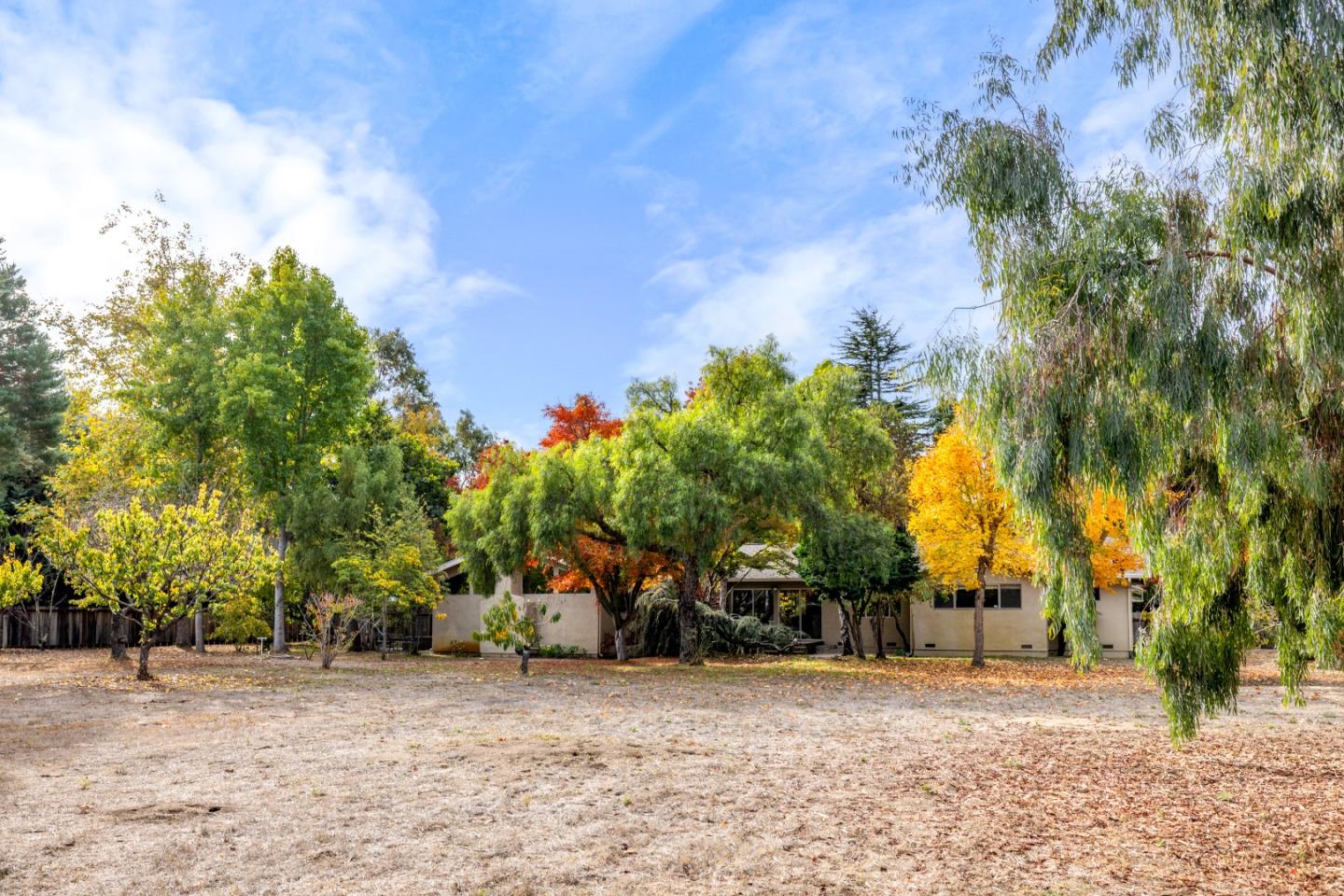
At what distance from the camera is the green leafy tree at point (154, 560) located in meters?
16.8

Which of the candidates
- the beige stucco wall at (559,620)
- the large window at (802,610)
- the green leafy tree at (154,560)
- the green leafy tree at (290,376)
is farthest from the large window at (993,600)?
the green leafy tree at (154,560)

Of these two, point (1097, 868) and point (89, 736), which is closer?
point (1097, 868)

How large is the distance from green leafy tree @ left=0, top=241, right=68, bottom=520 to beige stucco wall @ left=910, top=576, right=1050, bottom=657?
3230 cm

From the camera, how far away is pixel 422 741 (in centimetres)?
1023

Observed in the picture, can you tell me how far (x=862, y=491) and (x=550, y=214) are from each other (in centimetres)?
1566

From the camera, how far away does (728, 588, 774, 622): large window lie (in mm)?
30625

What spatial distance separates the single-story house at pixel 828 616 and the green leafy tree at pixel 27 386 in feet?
64.0

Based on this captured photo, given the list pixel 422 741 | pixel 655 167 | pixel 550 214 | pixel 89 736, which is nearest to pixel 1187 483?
pixel 422 741

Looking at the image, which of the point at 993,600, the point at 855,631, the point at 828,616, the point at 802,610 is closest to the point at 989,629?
the point at 993,600

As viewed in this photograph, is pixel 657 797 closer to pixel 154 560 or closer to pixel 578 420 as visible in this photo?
pixel 154 560

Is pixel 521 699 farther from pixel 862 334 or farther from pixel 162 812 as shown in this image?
pixel 862 334

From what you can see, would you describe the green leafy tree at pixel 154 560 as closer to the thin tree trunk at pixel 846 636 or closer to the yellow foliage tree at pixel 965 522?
the yellow foliage tree at pixel 965 522

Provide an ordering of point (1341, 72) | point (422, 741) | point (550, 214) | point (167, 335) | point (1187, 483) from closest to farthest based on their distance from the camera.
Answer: point (1341, 72) < point (1187, 483) < point (422, 741) < point (550, 214) < point (167, 335)

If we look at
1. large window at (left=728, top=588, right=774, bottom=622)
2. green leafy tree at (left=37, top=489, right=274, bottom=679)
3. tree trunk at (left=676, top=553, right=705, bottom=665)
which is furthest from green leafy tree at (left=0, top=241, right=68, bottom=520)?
tree trunk at (left=676, top=553, right=705, bottom=665)
